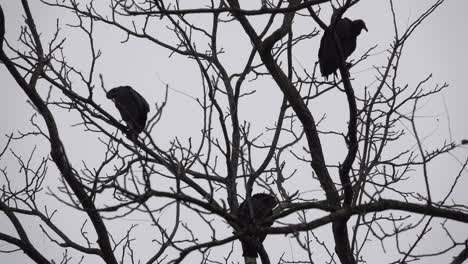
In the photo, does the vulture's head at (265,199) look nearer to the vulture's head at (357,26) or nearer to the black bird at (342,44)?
the black bird at (342,44)

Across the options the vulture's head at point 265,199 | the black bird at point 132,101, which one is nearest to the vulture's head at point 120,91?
the black bird at point 132,101

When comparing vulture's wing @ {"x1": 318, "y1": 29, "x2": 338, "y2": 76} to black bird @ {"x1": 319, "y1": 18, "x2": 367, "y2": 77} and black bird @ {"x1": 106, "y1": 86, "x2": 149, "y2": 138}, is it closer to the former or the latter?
black bird @ {"x1": 319, "y1": 18, "x2": 367, "y2": 77}

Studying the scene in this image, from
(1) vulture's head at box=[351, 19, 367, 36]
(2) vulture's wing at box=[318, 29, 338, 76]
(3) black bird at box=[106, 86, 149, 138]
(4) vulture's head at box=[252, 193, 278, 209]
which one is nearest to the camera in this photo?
(2) vulture's wing at box=[318, 29, 338, 76]

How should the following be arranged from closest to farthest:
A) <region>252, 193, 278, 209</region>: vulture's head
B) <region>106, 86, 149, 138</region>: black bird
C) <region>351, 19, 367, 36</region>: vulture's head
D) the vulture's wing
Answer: the vulture's wing, <region>252, 193, 278, 209</region>: vulture's head, <region>351, 19, 367, 36</region>: vulture's head, <region>106, 86, 149, 138</region>: black bird

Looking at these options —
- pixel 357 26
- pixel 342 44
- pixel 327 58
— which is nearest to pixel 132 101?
pixel 327 58

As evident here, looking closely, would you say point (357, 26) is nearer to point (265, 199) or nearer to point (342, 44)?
point (342, 44)

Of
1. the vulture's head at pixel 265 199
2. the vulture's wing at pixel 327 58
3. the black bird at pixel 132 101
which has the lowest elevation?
the vulture's head at pixel 265 199

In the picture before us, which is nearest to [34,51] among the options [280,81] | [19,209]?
[19,209]

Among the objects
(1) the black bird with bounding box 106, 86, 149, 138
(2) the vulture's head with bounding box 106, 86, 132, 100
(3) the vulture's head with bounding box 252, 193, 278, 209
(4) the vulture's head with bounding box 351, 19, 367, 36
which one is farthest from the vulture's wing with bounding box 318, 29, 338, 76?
(2) the vulture's head with bounding box 106, 86, 132, 100

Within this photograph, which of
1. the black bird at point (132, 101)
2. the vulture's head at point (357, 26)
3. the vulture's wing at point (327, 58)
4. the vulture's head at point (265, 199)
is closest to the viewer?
the vulture's wing at point (327, 58)

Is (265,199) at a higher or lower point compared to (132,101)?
lower

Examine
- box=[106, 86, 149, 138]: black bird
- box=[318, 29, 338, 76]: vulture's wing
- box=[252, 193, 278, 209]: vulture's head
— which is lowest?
box=[252, 193, 278, 209]: vulture's head

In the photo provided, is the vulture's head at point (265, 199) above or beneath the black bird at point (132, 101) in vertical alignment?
beneath

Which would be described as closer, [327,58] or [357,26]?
[327,58]
